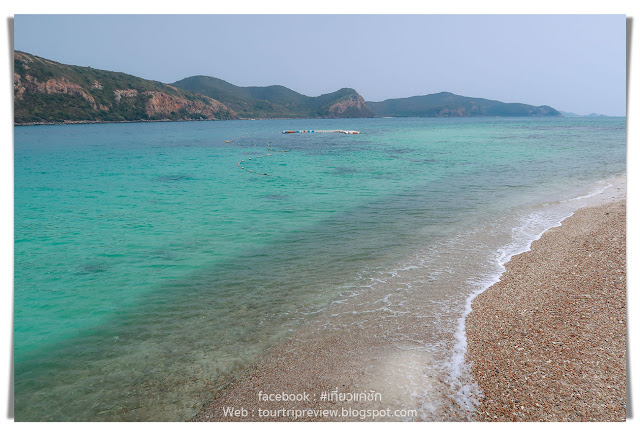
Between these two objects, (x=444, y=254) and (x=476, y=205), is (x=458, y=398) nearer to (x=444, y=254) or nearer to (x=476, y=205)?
(x=444, y=254)

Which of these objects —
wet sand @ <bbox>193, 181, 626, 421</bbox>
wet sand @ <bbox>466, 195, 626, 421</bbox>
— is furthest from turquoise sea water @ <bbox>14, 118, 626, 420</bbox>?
wet sand @ <bbox>466, 195, 626, 421</bbox>

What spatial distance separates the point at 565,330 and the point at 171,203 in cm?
1514

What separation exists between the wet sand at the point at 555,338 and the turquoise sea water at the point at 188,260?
2980 millimetres

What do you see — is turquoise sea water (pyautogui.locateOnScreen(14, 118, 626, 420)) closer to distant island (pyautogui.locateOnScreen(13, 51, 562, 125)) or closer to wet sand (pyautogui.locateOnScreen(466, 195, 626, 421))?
wet sand (pyautogui.locateOnScreen(466, 195, 626, 421))

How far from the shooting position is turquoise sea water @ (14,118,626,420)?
5.86 metres

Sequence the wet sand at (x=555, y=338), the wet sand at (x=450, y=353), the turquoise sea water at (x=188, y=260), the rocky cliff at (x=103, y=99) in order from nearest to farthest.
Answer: the wet sand at (x=555, y=338)
the wet sand at (x=450, y=353)
the turquoise sea water at (x=188, y=260)
the rocky cliff at (x=103, y=99)

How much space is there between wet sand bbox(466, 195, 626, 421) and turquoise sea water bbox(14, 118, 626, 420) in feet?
9.78

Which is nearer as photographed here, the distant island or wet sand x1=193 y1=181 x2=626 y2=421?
wet sand x1=193 y1=181 x2=626 y2=421

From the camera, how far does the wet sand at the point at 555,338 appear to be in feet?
14.3

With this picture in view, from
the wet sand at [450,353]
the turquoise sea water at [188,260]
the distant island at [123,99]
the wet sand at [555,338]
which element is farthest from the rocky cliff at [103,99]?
the wet sand at [555,338]

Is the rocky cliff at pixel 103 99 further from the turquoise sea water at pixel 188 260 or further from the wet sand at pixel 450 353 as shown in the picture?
the wet sand at pixel 450 353

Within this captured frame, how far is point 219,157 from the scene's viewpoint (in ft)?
119

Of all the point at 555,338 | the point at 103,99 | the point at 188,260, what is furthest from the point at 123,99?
the point at 555,338

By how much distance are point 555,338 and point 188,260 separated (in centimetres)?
817
